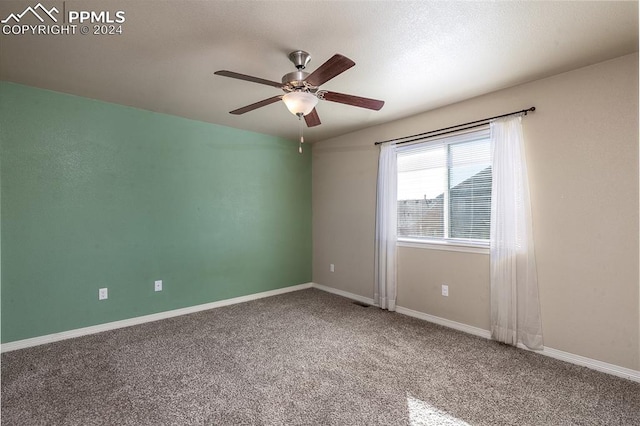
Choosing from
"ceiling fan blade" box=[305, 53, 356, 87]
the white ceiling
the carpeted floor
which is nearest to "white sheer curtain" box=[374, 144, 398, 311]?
the carpeted floor

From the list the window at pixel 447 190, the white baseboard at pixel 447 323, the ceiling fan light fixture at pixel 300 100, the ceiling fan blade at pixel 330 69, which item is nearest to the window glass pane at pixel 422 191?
the window at pixel 447 190

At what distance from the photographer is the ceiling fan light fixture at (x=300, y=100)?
7.23ft

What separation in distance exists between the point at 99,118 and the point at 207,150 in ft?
3.93

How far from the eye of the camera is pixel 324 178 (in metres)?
5.12

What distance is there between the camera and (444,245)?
11.7 feet

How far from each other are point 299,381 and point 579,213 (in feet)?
8.75

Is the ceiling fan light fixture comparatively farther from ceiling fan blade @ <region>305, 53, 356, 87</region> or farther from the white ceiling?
the white ceiling

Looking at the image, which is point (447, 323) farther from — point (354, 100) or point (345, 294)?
point (354, 100)

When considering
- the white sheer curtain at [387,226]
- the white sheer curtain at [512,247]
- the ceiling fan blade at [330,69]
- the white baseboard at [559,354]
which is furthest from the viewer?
the white sheer curtain at [387,226]

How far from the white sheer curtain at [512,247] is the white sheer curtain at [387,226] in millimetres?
1186

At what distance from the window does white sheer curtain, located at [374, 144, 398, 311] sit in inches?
5.0

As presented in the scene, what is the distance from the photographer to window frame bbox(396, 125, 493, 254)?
128 inches

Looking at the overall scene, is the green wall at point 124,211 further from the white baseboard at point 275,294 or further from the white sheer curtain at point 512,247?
the white sheer curtain at point 512,247

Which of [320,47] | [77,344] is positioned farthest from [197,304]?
[320,47]
